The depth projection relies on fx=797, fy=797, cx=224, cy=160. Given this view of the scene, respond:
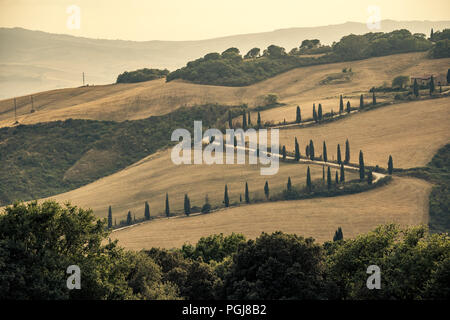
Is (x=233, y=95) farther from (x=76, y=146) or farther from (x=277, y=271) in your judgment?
(x=277, y=271)

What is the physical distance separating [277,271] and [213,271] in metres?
7.54

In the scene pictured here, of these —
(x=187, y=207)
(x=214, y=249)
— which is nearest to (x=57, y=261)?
(x=214, y=249)

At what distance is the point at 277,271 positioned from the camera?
49.0 meters

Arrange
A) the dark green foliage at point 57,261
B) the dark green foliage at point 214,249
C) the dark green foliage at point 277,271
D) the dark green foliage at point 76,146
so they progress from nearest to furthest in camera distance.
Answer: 1. the dark green foliage at point 57,261
2. the dark green foliage at point 277,271
3. the dark green foliage at point 214,249
4. the dark green foliage at point 76,146

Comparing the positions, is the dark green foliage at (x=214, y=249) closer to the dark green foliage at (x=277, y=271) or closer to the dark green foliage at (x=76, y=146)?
the dark green foliage at (x=277, y=271)

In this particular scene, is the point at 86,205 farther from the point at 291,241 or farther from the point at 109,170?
the point at 291,241

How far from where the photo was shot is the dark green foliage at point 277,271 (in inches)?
1902

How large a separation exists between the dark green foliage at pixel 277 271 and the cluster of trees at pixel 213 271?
61mm

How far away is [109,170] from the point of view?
6486 inches

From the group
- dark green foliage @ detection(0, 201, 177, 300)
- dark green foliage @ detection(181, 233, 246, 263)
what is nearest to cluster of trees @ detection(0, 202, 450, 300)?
dark green foliage @ detection(0, 201, 177, 300)

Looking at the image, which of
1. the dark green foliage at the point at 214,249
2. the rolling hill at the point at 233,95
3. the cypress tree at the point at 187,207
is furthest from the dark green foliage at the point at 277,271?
the rolling hill at the point at 233,95

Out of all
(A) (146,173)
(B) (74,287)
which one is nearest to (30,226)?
(B) (74,287)

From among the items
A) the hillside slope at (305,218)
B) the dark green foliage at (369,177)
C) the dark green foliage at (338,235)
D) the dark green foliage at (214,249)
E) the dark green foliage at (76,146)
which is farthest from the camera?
the dark green foliage at (76,146)

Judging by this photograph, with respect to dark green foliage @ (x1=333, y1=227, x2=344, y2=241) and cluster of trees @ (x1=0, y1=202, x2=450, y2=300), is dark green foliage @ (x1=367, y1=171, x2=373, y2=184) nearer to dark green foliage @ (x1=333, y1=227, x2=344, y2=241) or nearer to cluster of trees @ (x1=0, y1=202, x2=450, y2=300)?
dark green foliage @ (x1=333, y1=227, x2=344, y2=241)
